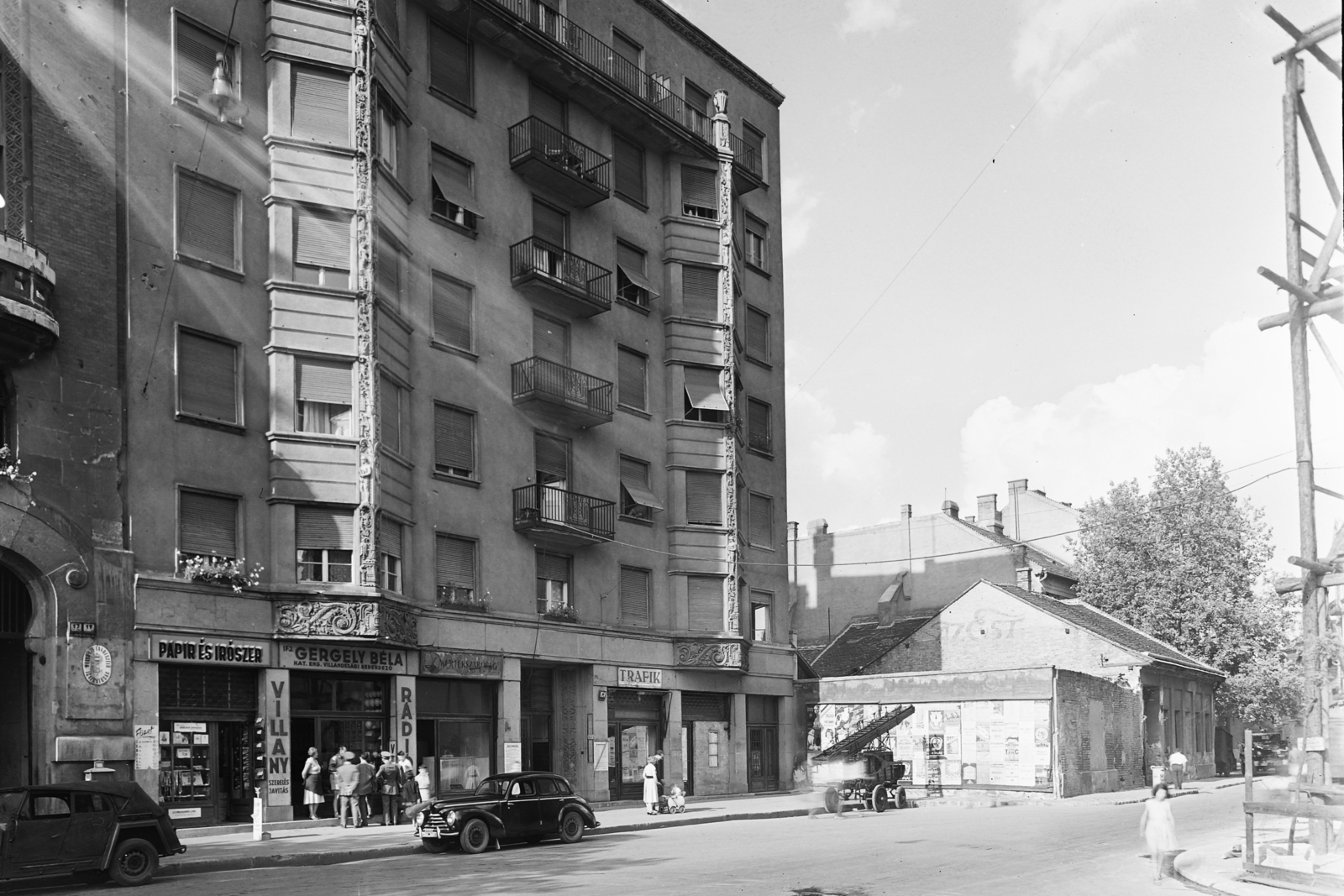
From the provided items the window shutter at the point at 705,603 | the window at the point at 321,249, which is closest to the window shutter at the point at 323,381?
the window at the point at 321,249

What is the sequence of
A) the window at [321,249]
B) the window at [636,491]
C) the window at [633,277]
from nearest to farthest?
the window at [321,249] → the window at [636,491] → the window at [633,277]

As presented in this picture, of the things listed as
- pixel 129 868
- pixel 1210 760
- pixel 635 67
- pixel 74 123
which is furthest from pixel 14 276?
pixel 1210 760

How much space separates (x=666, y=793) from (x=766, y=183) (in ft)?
72.2

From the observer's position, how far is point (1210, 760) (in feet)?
192

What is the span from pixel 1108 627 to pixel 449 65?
111 ft

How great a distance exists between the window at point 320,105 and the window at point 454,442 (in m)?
7.17

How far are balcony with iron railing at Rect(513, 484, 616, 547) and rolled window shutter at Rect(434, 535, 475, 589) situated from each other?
179 centimetres

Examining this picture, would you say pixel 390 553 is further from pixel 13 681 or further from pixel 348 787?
pixel 13 681

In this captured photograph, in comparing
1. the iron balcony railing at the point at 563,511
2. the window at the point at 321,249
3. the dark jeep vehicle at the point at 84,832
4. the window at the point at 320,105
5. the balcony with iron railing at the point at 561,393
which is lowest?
the dark jeep vehicle at the point at 84,832

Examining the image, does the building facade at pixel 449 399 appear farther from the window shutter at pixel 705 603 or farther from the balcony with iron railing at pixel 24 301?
the balcony with iron railing at pixel 24 301

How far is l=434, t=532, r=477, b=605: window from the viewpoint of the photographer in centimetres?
3234

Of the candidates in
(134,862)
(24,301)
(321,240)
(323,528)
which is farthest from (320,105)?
(134,862)

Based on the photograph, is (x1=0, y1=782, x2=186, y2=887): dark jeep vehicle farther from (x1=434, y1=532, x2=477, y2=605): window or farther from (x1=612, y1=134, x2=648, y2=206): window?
(x1=612, y1=134, x2=648, y2=206): window

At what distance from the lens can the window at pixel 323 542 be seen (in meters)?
28.6
